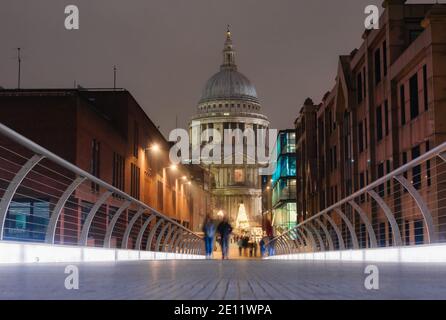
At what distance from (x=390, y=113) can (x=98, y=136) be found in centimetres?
1823

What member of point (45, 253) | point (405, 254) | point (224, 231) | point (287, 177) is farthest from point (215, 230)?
point (287, 177)

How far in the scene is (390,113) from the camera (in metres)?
40.8

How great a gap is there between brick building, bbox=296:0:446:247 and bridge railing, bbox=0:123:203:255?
8.72m

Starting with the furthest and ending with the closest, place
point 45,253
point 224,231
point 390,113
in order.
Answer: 1. point 390,113
2. point 224,231
3. point 45,253

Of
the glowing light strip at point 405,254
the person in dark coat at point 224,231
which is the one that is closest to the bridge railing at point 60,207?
the person in dark coat at point 224,231

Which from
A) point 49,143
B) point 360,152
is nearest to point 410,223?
point 360,152

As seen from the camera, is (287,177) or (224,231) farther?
(287,177)

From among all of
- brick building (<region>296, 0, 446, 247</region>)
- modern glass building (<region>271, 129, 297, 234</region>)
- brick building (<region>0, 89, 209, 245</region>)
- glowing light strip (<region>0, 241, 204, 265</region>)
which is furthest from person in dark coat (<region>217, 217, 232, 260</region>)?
modern glass building (<region>271, 129, 297, 234</region>)

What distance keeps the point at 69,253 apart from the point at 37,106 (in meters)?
33.6

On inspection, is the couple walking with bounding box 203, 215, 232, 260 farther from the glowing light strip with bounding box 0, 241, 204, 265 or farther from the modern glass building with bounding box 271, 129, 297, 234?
the modern glass building with bounding box 271, 129, 297, 234

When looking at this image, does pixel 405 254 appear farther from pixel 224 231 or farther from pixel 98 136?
pixel 98 136

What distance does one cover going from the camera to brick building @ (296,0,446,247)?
33.1 meters

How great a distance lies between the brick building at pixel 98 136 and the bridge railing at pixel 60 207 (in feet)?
2.18

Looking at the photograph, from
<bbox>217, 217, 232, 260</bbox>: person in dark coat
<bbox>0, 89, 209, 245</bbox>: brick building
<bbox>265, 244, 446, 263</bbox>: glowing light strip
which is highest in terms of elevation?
<bbox>0, 89, 209, 245</bbox>: brick building
